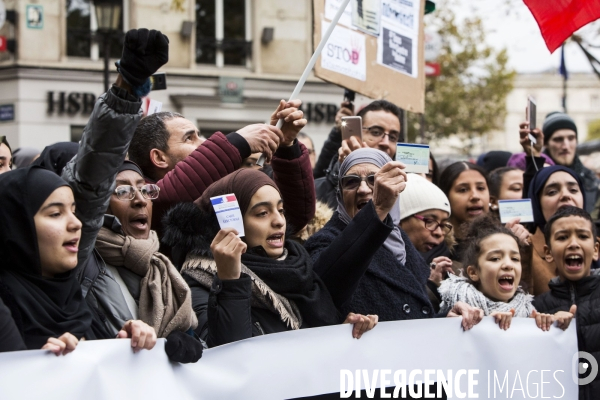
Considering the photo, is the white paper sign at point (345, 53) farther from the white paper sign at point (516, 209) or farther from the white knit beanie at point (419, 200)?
the white paper sign at point (516, 209)

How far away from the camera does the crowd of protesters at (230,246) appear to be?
280 centimetres

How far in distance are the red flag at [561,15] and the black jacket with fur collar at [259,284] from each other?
2105 millimetres

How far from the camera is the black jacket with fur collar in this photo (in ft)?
11.3

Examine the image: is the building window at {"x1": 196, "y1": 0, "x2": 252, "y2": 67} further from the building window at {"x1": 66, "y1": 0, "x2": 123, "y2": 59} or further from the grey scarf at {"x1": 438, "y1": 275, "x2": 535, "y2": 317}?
the grey scarf at {"x1": 438, "y1": 275, "x2": 535, "y2": 317}

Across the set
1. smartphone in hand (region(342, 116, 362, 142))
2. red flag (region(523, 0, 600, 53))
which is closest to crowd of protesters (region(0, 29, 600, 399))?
smartphone in hand (region(342, 116, 362, 142))

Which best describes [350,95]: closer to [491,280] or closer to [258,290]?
[491,280]

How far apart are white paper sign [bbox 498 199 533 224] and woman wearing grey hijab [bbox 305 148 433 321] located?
1235mm

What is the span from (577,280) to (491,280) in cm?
49

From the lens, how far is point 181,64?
1858cm

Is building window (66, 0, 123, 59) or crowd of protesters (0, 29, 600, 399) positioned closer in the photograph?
crowd of protesters (0, 29, 600, 399)

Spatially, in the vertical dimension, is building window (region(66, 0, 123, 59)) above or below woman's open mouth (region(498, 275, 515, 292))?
above

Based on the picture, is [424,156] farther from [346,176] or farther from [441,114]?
[441,114]

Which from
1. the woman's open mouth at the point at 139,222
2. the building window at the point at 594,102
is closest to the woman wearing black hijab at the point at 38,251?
the woman's open mouth at the point at 139,222

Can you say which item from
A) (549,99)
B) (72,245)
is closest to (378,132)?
(72,245)
